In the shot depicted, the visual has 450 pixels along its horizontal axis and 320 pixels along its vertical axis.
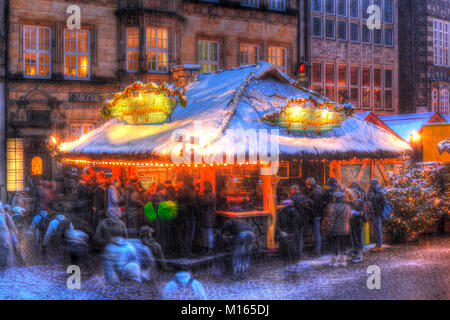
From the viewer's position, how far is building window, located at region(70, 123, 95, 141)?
22547 millimetres

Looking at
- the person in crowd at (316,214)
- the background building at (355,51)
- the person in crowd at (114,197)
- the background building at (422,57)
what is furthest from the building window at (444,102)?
the person in crowd at (114,197)

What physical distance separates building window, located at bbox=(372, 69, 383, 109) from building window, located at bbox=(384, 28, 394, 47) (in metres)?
1.61

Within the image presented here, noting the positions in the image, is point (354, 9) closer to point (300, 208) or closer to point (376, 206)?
point (376, 206)

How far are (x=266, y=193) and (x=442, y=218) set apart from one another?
19.9ft

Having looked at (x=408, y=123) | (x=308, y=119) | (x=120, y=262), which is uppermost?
(x=408, y=123)

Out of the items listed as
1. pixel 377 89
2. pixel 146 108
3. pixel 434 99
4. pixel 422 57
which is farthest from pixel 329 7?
pixel 146 108

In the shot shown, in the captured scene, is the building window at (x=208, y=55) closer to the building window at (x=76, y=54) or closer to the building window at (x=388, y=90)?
the building window at (x=76, y=54)

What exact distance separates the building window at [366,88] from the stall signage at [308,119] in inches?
638

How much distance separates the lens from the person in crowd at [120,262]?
9.39 m

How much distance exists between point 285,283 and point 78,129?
14.9 m

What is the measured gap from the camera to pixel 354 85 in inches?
1160

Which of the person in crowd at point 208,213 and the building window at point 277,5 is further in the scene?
the building window at point 277,5

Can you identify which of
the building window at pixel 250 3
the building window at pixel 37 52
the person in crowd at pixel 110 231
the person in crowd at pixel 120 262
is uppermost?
the building window at pixel 250 3
